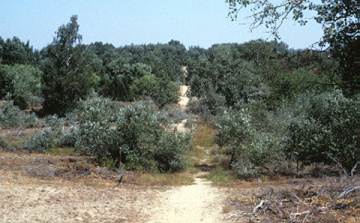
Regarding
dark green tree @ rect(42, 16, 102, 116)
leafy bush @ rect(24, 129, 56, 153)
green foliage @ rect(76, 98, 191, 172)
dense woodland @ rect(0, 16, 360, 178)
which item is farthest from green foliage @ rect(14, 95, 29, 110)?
green foliage @ rect(76, 98, 191, 172)

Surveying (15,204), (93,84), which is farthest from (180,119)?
(15,204)

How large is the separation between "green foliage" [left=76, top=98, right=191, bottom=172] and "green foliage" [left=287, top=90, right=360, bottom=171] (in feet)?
15.5

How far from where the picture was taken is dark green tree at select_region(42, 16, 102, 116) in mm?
31094

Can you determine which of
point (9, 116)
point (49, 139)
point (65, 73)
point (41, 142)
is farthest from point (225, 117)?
point (65, 73)

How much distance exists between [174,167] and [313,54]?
9131mm

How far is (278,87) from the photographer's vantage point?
29.7m

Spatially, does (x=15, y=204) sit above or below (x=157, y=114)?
below

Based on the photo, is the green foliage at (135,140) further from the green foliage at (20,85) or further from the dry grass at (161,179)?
the green foliage at (20,85)

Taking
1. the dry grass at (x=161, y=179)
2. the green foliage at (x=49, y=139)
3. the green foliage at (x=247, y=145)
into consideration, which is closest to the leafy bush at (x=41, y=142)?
the green foliage at (x=49, y=139)

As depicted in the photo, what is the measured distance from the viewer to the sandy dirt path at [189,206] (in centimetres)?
836

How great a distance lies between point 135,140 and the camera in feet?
46.4

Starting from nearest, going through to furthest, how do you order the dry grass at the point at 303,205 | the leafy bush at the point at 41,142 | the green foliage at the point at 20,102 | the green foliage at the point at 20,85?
the dry grass at the point at 303,205, the leafy bush at the point at 41,142, the green foliage at the point at 20,102, the green foliage at the point at 20,85

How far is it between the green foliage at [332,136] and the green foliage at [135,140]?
186 inches

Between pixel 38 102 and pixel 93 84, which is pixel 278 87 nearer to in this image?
pixel 93 84
